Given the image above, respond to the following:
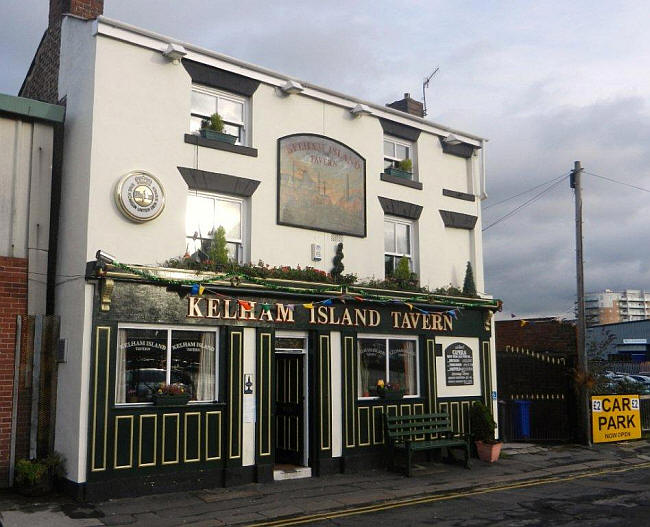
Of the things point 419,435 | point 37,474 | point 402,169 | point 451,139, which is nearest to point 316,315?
point 419,435

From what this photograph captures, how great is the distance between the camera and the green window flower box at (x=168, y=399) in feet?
38.3

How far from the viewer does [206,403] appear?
486 inches

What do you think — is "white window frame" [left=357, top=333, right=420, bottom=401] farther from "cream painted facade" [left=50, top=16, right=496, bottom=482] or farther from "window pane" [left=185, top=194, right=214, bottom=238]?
"window pane" [left=185, top=194, right=214, bottom=238]

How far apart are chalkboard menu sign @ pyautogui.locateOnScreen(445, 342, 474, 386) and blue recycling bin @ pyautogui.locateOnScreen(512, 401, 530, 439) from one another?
2551 mm

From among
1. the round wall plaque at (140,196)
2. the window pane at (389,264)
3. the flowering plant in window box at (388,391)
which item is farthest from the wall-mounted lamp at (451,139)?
the round wall plaque at (140,196)

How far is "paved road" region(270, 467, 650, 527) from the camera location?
9844 millimetres

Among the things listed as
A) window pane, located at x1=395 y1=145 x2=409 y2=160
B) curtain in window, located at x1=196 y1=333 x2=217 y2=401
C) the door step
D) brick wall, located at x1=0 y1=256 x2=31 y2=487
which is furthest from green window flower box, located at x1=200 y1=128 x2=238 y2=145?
the door step

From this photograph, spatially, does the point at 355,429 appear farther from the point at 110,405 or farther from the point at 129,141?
the point at 129,141

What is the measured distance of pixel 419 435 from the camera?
599 inches

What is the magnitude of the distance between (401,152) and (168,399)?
859 centimetres

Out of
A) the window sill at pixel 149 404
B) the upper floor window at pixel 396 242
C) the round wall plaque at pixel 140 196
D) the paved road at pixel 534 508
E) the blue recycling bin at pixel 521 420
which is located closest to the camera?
the paved road at pixel 534 508

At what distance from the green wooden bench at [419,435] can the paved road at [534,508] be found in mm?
1780

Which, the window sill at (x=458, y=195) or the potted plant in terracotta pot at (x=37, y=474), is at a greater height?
the window sill at (x=458, y=195)

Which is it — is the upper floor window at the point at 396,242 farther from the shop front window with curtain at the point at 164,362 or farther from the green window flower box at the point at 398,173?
the shop front window with curtain at the point at 164,362
